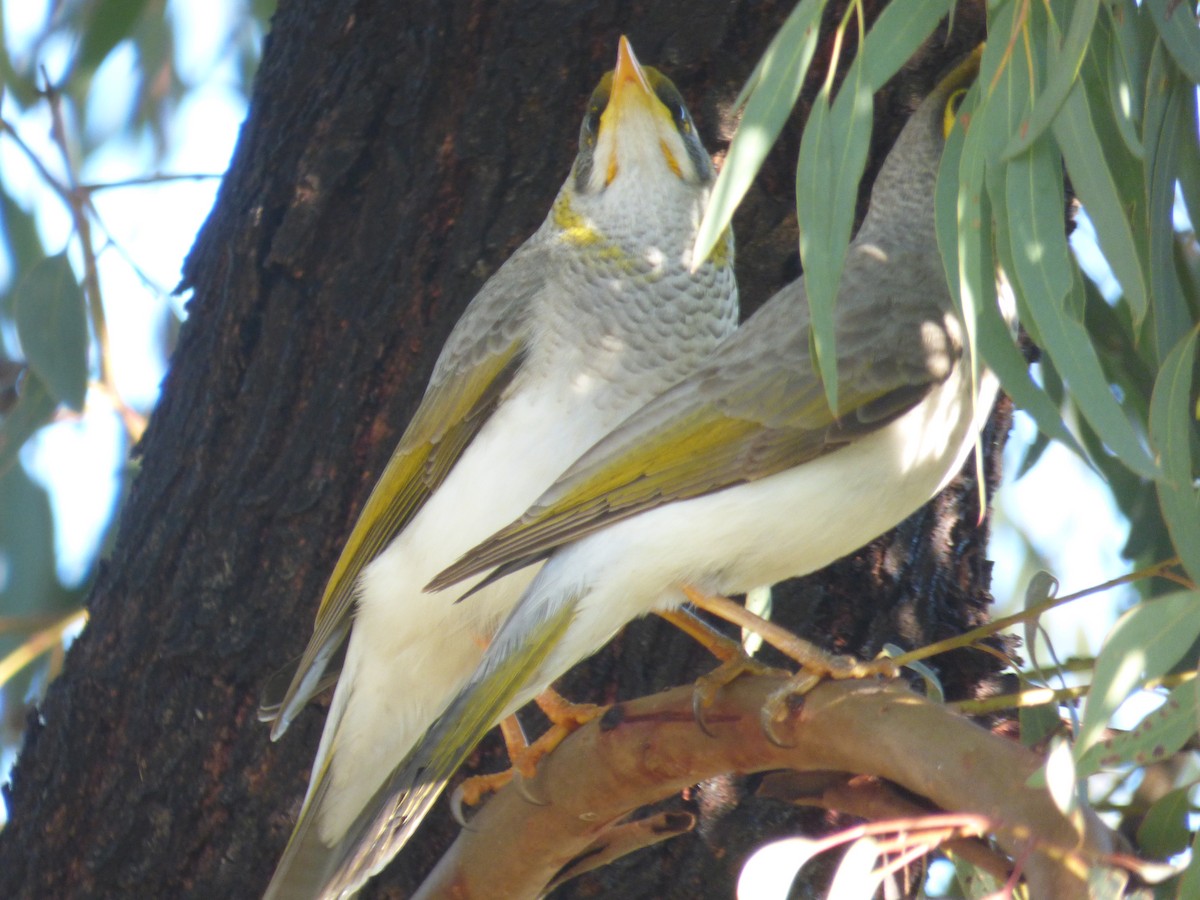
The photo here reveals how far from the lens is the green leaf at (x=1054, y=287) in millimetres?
1106

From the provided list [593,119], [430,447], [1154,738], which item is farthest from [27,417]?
[1154,738]

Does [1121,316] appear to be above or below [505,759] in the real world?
above

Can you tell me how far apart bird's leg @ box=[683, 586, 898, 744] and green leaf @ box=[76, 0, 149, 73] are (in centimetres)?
172

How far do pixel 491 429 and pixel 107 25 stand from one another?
52.8 inches

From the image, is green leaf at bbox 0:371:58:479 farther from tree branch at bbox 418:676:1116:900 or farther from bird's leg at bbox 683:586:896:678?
bird's leg at bbox 683:586:896:678

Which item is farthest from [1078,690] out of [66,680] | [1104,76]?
[66,680]

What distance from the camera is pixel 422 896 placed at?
153 centimetres

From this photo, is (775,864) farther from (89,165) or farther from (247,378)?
(89,165)

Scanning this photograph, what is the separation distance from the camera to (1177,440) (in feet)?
4.12

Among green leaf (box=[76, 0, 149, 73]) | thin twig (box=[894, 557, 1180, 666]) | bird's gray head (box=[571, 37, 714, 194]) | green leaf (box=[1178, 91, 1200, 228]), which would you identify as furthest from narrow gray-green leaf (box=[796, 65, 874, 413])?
green leaf (box=[76, 0, 149, 73])

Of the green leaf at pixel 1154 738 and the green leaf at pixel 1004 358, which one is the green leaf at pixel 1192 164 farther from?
the green leaf at pixel 1154 738

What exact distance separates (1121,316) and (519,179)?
0.85 meters

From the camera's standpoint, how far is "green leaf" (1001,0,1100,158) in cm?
113

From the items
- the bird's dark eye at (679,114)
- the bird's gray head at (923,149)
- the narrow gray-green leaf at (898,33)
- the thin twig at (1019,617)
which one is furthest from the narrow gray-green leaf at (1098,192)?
the bird's dark eye at (679,114)
